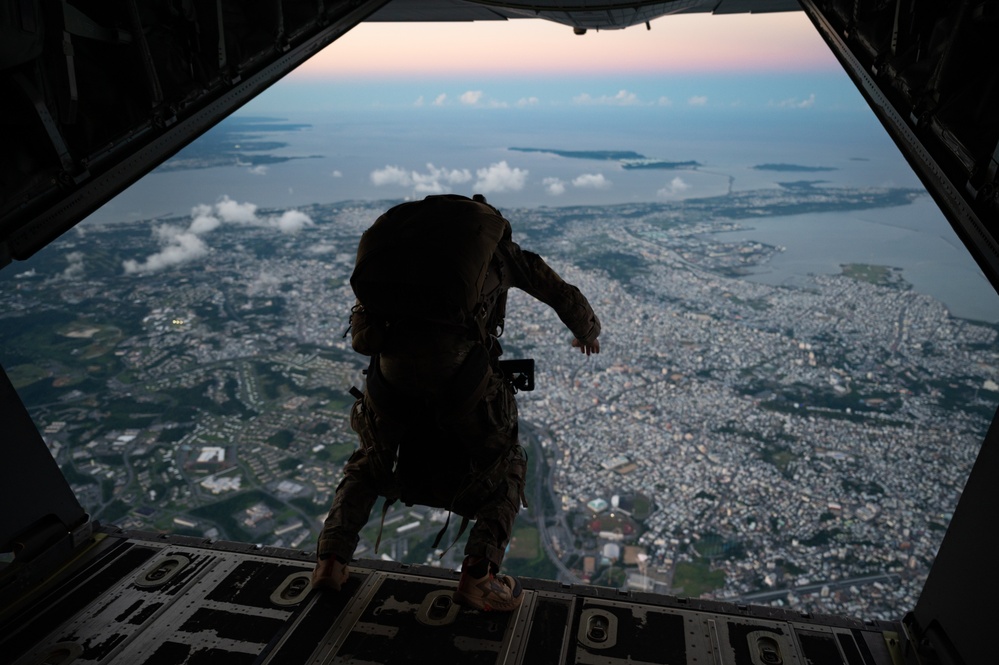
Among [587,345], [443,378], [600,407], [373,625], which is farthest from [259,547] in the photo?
[600,407]

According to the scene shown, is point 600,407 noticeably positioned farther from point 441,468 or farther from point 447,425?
point 447,425

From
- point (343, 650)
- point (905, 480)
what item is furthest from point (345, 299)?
point (343, 650)

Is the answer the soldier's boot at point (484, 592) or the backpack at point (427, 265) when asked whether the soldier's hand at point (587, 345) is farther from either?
the soldier's boot at point (484, 592)

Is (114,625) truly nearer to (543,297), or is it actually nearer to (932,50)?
(543,297)

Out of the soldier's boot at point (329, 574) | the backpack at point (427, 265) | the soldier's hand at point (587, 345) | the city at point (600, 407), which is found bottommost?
the city at point (600, 407)

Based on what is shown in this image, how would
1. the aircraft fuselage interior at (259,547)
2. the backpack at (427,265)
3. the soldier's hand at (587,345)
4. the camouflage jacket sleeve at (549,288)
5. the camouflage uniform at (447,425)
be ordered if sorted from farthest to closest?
the soldier's hand at (587,345) → the camouflage jacket sleeve at (549,288) → the camouflage uniform at (447,425) → the backpack at (427,265) → the aircraft fuselage interior at (259,547)

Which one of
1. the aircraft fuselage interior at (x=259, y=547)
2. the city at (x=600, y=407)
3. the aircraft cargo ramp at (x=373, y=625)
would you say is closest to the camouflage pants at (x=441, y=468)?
the aircraft cargo ramp at (x=373, y=625)

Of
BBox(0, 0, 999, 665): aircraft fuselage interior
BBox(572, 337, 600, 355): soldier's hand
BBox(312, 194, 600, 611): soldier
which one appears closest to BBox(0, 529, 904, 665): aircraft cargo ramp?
BBox(0, 0, 999, 665): aircraft fuselage interior

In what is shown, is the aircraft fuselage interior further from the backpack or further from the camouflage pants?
the backpack
